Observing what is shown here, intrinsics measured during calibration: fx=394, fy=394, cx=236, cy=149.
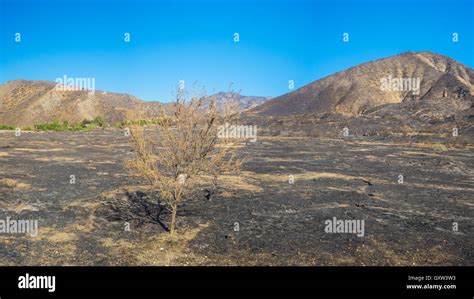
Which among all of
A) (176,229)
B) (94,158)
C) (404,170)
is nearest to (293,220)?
(176,229)

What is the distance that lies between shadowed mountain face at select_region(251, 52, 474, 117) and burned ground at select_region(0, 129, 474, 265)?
84448 mm

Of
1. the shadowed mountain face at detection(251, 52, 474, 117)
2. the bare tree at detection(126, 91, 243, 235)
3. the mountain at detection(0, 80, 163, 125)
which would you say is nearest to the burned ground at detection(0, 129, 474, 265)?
the bare tree at detection(126, 91, 243, 235)

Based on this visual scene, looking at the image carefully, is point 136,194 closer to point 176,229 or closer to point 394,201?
point 176,229

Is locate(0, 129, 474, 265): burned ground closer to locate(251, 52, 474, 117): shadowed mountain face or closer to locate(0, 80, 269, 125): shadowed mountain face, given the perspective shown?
locate(0, 80, 269, 125): shadowed mountain face

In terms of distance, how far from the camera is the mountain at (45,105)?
83125 mm

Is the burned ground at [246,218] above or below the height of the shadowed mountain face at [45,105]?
below

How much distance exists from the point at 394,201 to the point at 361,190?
97.6 inches

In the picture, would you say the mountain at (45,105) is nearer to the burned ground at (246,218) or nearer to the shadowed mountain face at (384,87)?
the shadowed mountain face at (384,87)

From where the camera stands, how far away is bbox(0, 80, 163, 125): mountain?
83.1m

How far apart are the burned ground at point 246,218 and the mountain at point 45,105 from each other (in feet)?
215

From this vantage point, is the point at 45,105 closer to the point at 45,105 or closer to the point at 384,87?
the point at 45,105

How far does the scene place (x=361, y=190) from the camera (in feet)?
63.6

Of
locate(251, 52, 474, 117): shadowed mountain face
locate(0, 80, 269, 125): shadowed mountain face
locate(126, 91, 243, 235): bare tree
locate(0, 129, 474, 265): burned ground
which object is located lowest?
locate(0, 129, 474, 265): burned ground

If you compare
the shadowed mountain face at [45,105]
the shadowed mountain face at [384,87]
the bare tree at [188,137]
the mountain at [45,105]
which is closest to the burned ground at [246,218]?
the bare tree at [188,137]
